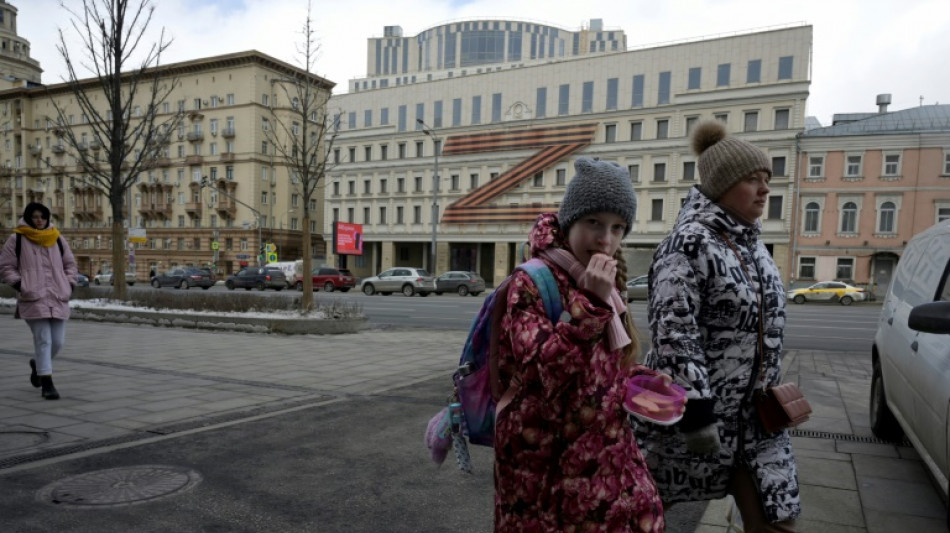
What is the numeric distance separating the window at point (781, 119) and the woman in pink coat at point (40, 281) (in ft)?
136

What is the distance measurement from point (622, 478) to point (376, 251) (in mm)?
52093

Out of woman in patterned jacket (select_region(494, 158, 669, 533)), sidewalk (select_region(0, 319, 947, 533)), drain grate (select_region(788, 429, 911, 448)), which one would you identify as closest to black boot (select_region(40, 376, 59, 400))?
sidewalk (select_region(0, 319, 947, 533))

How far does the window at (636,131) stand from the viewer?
42.6 meters

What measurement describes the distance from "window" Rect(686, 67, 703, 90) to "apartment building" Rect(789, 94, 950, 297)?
7.90 metres

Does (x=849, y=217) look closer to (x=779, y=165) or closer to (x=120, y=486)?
(x=779, y=165)

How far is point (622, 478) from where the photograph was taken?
66.7 inches

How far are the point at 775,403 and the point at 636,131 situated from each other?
4334 cm

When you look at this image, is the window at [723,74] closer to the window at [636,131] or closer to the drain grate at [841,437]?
the window at [636,131]

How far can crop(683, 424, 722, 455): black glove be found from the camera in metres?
2.00

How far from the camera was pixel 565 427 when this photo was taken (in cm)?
163

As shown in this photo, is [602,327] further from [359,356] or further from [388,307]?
[388,307]

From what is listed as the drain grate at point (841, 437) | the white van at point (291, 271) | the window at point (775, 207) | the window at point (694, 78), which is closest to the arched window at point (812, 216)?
the window at point (775, 207)

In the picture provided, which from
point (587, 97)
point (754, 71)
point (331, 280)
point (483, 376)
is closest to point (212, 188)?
point (331, 280)

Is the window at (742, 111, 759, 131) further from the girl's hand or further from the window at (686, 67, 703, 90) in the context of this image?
the girl's hand
